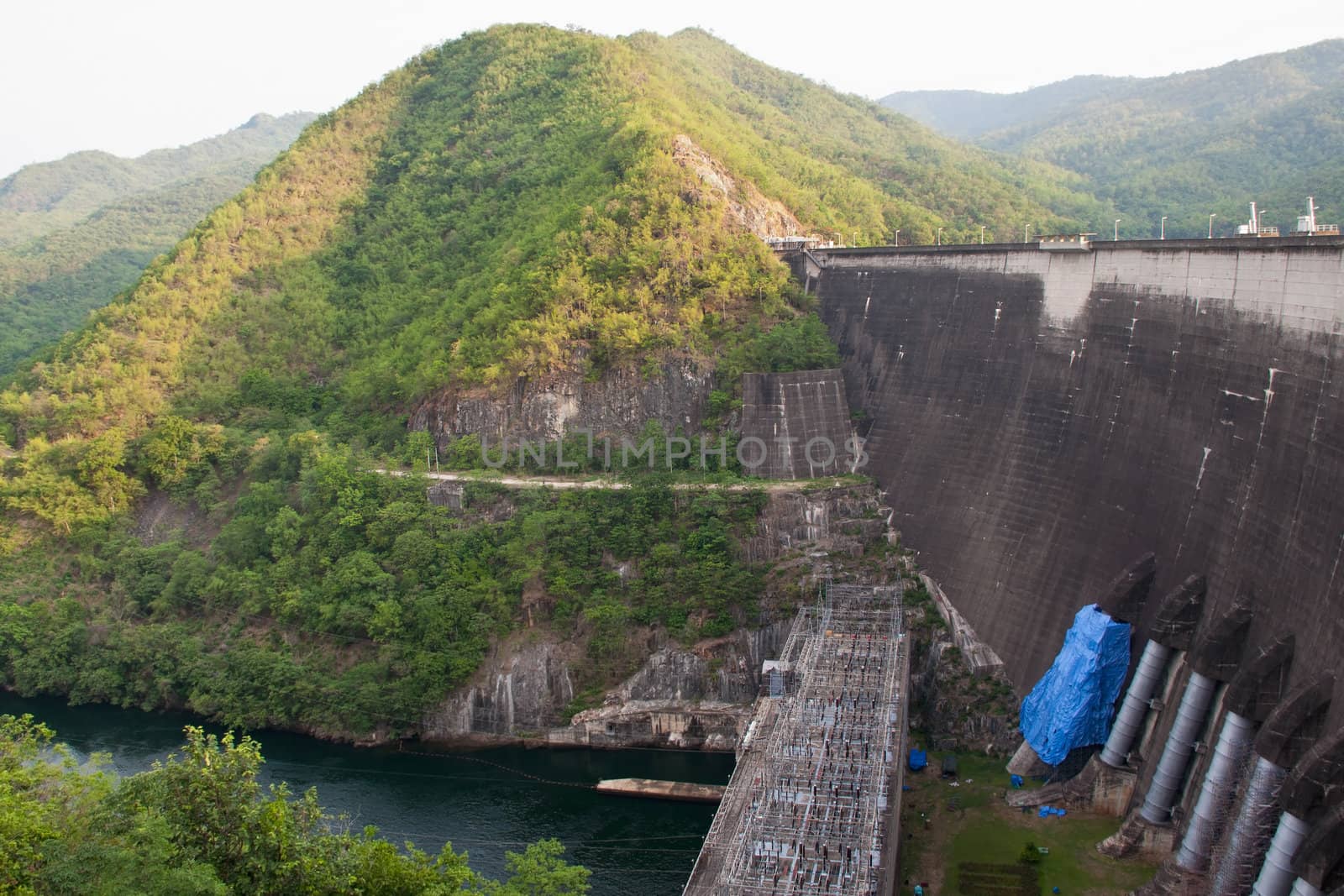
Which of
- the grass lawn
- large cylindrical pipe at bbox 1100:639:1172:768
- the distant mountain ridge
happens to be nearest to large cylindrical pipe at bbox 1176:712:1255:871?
the grass lawn

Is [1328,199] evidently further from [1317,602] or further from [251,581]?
[251,581]

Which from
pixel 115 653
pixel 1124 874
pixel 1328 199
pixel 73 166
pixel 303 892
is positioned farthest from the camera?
pixel 73 166

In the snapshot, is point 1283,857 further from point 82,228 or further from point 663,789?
point 82,228

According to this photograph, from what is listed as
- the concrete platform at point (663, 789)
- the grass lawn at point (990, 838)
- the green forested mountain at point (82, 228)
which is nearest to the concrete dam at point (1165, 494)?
the grass lawn at point (990, 838)

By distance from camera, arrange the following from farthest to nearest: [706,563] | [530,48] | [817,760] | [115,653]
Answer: [530,48] < [115,653] < [706,563] < [817,760]

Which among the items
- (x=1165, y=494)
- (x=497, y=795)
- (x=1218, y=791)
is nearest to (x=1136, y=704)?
(x=1218, y=791)

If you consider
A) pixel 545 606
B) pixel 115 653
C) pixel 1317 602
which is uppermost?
pixel 1317 602

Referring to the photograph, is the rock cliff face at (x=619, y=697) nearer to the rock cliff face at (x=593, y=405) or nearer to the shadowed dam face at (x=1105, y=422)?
the shadowed dam face at (x=1105, y=422)

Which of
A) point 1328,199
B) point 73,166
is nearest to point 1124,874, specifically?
point 1328,199
